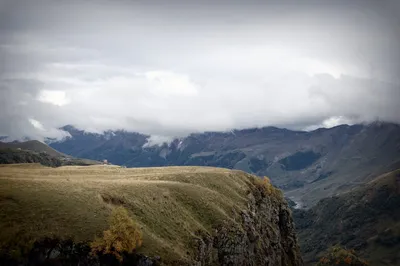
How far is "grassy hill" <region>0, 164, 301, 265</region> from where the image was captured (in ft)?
289

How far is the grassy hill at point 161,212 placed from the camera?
289 ft

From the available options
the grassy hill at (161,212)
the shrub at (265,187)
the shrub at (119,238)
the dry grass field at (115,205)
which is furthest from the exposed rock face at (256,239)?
the shrub at (119,238)

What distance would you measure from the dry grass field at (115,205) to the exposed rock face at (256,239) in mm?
4630

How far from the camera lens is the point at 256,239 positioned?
484 ft

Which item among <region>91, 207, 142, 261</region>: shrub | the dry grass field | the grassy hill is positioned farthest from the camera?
the grassy hill

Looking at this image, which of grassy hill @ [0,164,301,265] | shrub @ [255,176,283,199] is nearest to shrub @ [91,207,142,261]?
grassy hill @ [0,164,301,265]

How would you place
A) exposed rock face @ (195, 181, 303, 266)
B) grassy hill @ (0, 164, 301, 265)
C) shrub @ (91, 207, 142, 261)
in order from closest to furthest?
shrub @ (91, 207, 142, 261) < grassy hill @ (0, 164, 301, 265) < exposed rock face @ (195, 181, 303, 266)

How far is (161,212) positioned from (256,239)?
157 ft

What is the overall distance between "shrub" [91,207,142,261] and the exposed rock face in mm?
21507

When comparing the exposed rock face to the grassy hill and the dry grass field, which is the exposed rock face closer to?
the grassy hill

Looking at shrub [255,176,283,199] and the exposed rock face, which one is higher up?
shrub [255,176,283,199]

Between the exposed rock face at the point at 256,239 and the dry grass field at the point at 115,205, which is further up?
the dry grass field at the point at 115,205

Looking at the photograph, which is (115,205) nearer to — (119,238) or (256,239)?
(119,238)

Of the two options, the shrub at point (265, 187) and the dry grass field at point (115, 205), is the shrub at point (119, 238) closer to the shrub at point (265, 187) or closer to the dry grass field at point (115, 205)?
the dry grass field at point (115, 205)
